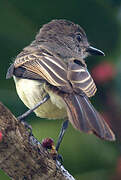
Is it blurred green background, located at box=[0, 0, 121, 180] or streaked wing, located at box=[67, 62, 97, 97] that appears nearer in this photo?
streaked wing, located at box=[67, 62, 97, 97]

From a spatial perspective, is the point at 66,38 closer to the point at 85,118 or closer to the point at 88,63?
the point at 88,63

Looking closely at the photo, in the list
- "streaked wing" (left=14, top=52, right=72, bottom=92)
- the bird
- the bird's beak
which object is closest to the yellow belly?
the bird

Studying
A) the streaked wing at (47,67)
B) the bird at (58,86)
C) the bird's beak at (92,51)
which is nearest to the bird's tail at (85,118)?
the bird at (58,86)

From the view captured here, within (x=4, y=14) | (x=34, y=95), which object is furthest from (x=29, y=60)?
(x=4, y=14)

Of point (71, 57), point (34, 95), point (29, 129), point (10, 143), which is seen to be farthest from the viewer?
point (71, 57)

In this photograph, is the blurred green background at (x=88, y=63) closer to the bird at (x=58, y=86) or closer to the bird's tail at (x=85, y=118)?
the bird at (x=58, y=86)

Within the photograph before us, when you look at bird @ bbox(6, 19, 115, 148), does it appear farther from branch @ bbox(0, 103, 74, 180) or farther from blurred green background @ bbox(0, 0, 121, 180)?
blurred green background @ bbox(0, 0, 121, 180)

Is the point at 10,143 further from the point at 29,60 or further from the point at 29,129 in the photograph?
the point at 29,60
